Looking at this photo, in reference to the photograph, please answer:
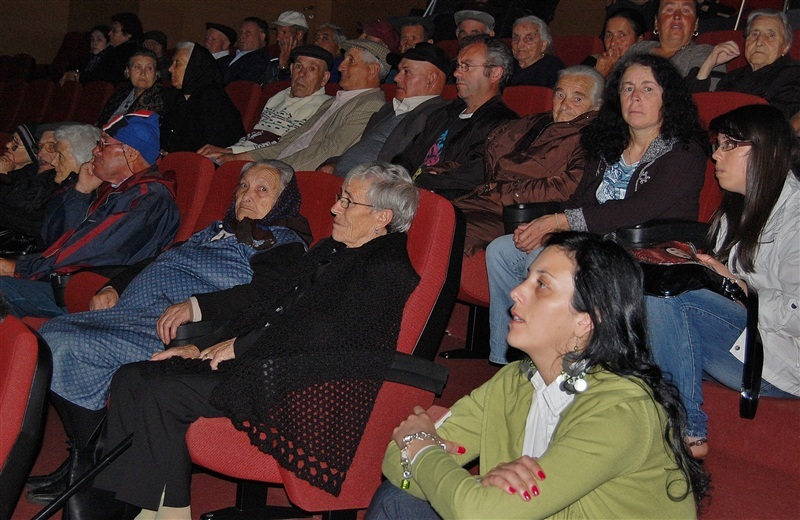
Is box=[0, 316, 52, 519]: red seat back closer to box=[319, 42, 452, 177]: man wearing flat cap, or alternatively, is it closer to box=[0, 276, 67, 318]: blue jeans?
box=[0, 276, 67, 318]: blue jeans

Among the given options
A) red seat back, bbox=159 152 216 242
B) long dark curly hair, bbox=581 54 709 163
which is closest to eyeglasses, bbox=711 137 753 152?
long dark curly hair, bbox=581 54 709 163

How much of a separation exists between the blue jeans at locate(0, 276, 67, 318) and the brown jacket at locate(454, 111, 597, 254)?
59.2 inches

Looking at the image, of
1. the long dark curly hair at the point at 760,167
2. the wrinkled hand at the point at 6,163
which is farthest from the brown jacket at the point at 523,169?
the wrinkled hand at the point at 6,163

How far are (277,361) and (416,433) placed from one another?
1.67 ft

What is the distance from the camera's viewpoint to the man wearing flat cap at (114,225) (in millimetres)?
3027

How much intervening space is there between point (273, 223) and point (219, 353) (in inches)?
24.5

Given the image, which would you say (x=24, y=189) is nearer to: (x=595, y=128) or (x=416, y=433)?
(x=595, y=128)

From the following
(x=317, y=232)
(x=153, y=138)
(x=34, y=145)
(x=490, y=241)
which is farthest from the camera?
(x=34, y=145)

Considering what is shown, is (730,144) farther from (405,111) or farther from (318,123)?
(318,123)

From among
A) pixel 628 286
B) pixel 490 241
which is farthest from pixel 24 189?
pixel 628 286

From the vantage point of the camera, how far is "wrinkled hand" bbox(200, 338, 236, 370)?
84.8 inches

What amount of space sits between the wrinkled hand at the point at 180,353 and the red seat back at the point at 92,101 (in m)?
4.87

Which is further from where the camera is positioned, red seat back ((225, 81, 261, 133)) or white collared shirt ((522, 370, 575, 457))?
red seat back ((225, 81, 261, 133))

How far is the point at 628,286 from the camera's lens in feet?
4.65
